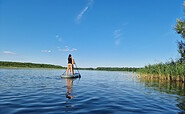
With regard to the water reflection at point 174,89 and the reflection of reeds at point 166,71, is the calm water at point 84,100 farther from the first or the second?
the reflection of reeds at point 166,71

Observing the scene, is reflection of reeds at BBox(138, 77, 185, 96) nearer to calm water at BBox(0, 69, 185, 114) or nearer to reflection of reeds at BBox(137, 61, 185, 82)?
calm water at BBox(0, 69, 185, 114)

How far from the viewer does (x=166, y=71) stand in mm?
22203

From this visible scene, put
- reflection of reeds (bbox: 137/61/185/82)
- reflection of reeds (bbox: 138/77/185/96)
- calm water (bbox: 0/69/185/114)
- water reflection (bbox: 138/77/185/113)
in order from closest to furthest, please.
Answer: calm water (bbox: 0/69/185/114) → water reflection (bbox: 138/77/185/113) → reflection of reeds (bbox: 138/77/185/96) → reflection of reeds (bbox: 137/61/185/82)

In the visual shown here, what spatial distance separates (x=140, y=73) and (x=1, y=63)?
69.8 metres

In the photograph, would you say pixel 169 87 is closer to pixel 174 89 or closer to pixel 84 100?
pixel 174 89

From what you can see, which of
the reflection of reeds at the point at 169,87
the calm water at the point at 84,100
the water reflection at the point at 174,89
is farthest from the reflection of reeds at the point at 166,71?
the calm water at the point at 84,100

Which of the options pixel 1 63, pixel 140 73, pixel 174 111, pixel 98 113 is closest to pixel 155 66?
pixel 140 73

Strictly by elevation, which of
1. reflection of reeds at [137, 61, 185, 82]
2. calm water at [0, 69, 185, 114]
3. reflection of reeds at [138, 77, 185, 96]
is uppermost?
reflection of reeds at [137, 61, 185, 82]

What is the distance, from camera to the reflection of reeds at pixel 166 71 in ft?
65.7

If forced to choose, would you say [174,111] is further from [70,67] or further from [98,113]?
[70,67]

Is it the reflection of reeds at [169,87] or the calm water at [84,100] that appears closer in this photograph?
the calm water at [84,100]

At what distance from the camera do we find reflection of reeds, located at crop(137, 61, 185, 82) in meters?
20.0

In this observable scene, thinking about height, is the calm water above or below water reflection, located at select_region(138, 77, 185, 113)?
above

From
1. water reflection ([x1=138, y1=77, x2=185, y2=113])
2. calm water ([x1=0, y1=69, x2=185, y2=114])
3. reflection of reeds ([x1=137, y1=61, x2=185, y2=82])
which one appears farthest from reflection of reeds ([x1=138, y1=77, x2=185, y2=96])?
reflection of reeds ([x1=137, y1=61, x2=185, y2=82])
